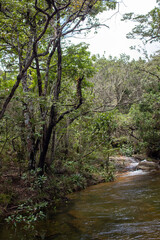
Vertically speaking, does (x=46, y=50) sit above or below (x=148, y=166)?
above

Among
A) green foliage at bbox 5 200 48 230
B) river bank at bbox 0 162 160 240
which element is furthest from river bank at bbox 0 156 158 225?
river bank at bbox 0 162 160 240

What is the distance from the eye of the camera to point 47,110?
7.49 m

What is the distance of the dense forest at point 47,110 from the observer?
6113mm

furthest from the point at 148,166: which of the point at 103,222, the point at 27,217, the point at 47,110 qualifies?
the point at 27,217

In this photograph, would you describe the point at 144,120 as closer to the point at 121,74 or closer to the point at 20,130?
the point at 121,74

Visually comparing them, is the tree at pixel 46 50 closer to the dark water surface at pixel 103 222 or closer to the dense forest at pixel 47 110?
the dense forest at pixel 47 110

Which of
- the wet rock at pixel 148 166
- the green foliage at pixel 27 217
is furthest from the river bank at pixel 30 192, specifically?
the wet rock at pixel 148 166

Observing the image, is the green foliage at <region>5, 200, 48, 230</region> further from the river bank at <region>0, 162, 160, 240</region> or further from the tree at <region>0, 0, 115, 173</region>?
the tree at <region>0, 0, 115, 173</region>

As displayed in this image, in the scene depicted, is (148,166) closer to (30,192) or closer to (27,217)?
(30,192)

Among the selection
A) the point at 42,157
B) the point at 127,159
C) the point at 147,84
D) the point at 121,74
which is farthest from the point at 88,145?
the point at 121,74

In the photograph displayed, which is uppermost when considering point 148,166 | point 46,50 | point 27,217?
point 46,50

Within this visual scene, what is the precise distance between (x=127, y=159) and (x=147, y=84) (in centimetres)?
721

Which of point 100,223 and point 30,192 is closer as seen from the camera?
point 100,223

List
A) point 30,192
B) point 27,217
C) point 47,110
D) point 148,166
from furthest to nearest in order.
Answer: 1. point 148,166
2. point 47,110
3. point 30,192
4. point 27,217
